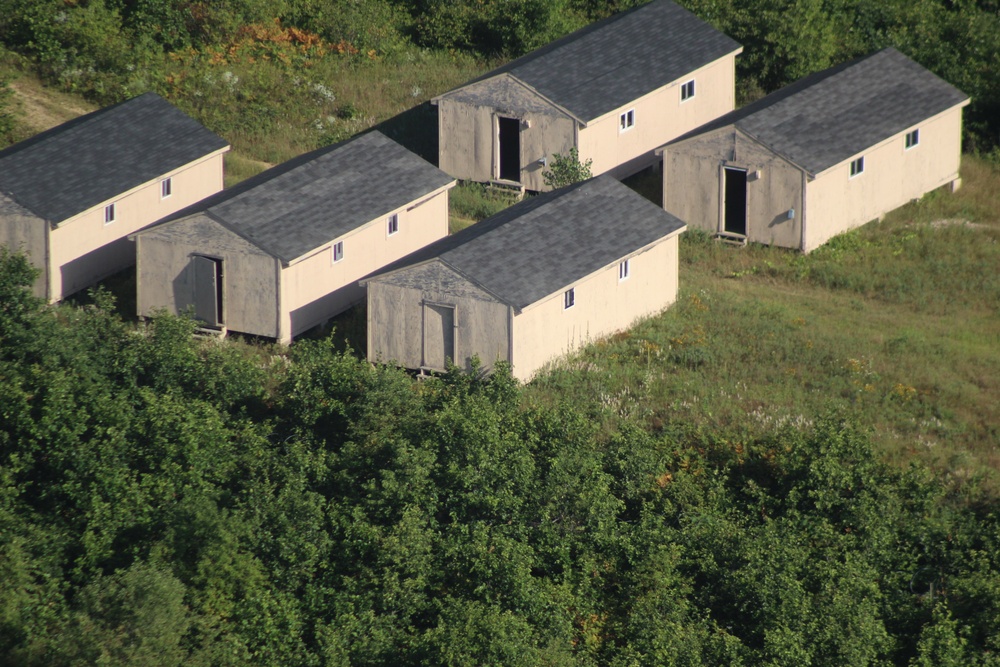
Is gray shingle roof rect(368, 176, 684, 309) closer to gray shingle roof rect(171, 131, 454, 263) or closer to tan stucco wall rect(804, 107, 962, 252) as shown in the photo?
gray shingle roof rect(171, 131, 454, 263)

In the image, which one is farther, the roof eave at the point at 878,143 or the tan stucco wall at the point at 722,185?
the tan stucco wall at the point at 722,185

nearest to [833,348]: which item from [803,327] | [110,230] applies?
[803,327]

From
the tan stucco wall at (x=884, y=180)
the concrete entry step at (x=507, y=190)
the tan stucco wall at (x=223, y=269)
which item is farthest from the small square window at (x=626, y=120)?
the tan stucco wall at (x=223, y=269)

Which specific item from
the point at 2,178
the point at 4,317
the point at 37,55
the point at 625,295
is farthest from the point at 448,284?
the point at 37,55

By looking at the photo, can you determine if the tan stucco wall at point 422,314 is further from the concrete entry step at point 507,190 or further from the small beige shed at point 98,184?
the concrete entry step at point 507,190

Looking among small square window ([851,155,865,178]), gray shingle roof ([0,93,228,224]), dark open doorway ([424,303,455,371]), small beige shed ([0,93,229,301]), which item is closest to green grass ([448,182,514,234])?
small beige shed ([0,93,229,301])
